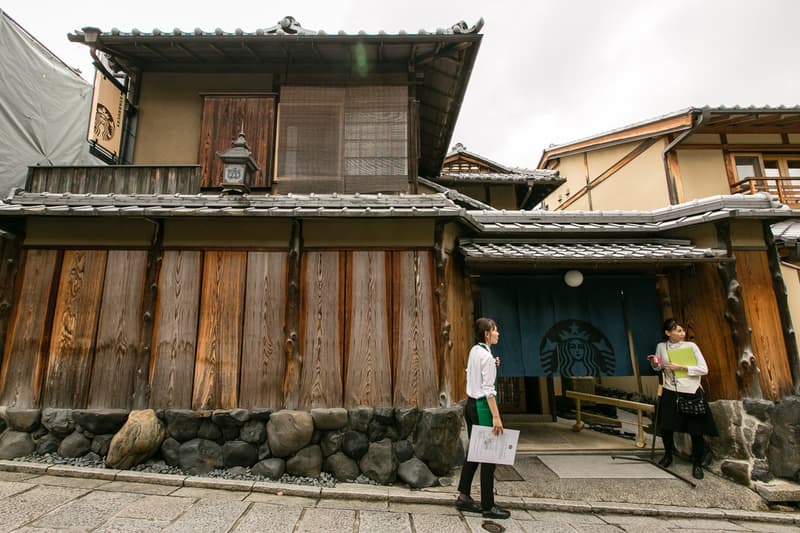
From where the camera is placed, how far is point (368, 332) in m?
6.04

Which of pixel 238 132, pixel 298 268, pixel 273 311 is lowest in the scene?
pixel 273 311

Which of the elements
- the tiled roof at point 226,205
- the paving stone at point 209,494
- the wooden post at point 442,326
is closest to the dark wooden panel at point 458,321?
the wooden post at point 442,326

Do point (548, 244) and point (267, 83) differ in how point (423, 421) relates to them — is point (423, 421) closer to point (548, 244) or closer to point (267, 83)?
point (548, 244)

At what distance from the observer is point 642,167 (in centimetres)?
1436

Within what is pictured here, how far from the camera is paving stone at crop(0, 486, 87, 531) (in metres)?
4.04

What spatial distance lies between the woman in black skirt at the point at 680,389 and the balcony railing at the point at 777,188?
9616 millimetres

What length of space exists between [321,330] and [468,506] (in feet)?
10.5

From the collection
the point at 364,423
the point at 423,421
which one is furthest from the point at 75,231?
the point at 423,421

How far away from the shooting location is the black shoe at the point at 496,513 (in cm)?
458

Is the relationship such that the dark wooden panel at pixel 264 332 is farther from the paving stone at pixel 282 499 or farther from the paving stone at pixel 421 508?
the paving stone at pixel 421 508

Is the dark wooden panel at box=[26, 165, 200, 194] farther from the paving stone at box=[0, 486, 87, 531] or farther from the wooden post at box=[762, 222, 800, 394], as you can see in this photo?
the wooden post at box=[762, 222, 800, 394]

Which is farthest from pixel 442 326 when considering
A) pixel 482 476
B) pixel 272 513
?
pixel 272 513

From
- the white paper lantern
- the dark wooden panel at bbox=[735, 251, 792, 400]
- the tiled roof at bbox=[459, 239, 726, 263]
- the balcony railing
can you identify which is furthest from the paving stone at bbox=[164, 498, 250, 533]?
the balcony railing

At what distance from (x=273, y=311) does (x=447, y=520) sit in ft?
12.7
